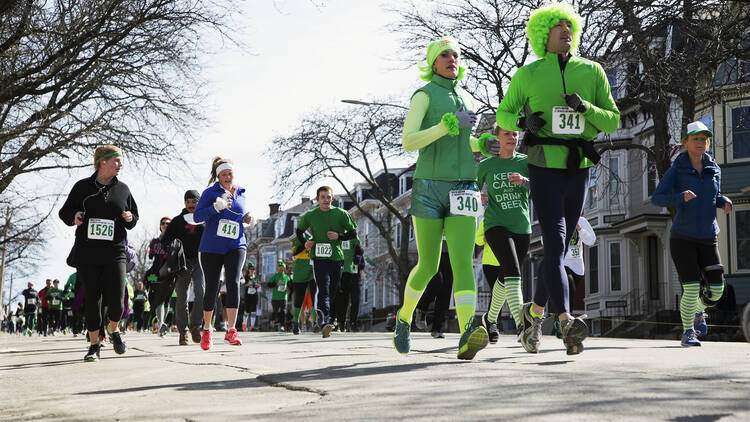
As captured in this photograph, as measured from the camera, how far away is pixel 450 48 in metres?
6.93

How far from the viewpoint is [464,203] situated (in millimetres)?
6613

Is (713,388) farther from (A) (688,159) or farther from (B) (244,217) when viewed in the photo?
(B) (244,217)

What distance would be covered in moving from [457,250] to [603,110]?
1.44 meters

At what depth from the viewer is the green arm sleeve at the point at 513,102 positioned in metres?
6.94

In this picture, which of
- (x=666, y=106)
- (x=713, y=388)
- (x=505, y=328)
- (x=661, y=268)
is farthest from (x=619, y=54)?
(x=505, y=328)

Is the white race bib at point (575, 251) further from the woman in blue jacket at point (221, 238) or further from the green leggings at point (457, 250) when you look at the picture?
the green leggings at point (457, 250)

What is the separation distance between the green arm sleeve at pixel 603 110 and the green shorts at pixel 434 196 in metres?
0.97

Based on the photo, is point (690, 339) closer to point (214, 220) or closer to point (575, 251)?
point (575, 251)

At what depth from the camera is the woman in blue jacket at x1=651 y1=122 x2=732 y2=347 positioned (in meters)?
9.38

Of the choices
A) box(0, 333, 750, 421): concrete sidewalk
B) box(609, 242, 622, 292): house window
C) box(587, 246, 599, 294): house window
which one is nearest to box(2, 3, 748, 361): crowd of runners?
box(0, 333, 750, 421): concrete sidewalk

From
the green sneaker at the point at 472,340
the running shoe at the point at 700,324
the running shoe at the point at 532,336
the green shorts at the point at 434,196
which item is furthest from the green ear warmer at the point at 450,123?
the running shoe at the point at 700,324

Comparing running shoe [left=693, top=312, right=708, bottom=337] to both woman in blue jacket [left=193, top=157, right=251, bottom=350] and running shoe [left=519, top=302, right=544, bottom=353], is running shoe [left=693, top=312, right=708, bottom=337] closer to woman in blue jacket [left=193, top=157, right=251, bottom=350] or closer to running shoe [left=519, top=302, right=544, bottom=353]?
running shoe [left=519, top=302, right=544, bottom=353]

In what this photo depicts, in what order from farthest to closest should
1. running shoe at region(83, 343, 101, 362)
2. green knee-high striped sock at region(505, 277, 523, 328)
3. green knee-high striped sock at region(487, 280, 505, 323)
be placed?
green knee-high striped sock at region(487, 280, 505, 323), running shoe at region(83, 343, 101, 362), green knee-high striped sock at region(505, 277, 523, 328)

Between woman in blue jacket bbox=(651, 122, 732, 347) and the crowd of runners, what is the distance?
0.01 meters
